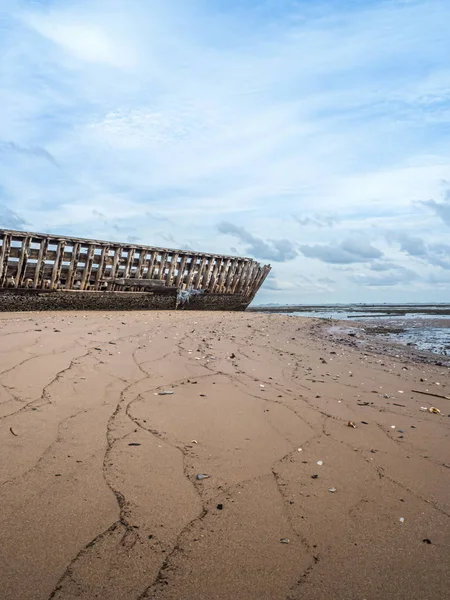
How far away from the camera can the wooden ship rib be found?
49.3 ft

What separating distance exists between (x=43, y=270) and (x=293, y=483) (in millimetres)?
14920

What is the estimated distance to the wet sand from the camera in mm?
1735

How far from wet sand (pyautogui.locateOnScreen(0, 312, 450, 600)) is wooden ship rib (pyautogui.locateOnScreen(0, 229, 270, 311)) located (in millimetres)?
11112

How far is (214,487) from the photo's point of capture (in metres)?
2.44

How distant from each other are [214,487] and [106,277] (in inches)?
626

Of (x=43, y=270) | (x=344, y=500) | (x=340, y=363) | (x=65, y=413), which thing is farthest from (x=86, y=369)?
(x=43, y=270)

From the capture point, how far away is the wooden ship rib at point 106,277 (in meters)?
15.0

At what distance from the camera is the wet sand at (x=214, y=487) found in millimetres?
1735

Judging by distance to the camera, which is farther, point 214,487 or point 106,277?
point 106,277

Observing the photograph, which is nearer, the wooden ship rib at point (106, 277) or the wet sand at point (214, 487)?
the wet sand at point (214, 487)

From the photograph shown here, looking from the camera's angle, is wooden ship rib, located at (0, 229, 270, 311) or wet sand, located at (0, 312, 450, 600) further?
wooden ship rib, located at (0, 229, 270, 311)

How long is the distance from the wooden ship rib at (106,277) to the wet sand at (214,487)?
437 inches

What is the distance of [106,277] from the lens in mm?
17500

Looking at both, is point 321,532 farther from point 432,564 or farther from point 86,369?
point 86,369
